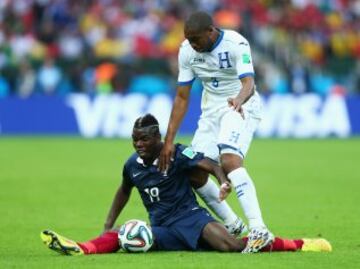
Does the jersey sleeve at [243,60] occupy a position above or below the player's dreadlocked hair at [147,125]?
above

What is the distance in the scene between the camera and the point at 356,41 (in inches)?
1168

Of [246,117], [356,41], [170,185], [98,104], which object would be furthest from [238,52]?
[356,41]

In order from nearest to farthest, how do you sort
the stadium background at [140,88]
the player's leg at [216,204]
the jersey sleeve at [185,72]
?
the player's leg at [216,204] → the jersey sleeve at [185,72] → the stadium background at [140,88]

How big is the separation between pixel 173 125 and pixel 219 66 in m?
0.74

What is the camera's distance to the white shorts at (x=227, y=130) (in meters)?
9.12

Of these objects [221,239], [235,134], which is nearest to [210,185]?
[235,134]

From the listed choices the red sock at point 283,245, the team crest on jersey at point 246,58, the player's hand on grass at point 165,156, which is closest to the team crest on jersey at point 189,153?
the player's hand on grass at point 165,156

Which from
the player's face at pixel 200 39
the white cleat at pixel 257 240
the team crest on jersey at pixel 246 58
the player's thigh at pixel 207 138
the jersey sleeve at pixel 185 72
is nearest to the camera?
the white cleat at pixel 257 240

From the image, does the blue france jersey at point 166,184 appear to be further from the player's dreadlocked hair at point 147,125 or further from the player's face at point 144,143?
the player's dreadlocked hair at point 147,125

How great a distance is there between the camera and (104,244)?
884 cm

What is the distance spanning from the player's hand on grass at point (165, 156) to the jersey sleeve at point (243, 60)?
98 centimetres

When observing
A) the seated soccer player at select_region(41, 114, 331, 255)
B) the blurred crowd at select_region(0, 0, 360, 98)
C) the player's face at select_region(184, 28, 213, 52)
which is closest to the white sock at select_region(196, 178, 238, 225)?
the seated soccer player at select_region(41, 114, 331, 255)

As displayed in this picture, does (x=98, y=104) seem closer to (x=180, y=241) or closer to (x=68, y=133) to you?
(x=68, y=133)

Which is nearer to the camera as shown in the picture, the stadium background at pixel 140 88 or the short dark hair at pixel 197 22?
the short dark hair at pixel 197 22
